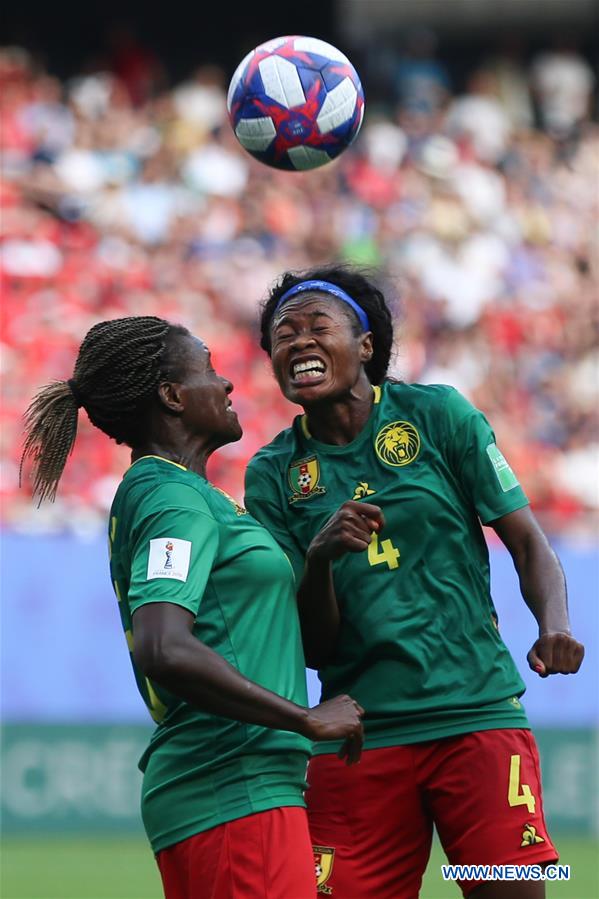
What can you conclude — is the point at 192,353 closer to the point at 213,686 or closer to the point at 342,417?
the point at 342,417

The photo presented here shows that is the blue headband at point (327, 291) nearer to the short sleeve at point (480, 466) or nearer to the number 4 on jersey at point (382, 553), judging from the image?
the short sleeve at point (480, 466)

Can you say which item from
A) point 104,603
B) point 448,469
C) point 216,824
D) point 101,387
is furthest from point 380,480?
point 104,603

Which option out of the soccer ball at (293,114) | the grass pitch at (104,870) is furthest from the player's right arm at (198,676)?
the grass pitch at (104,870)

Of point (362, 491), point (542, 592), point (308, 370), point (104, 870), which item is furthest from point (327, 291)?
point (104, 870)

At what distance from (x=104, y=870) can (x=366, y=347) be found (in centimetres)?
611

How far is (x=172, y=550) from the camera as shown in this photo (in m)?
3.52

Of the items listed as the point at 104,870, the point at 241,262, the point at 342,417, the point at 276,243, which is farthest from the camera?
the point at 276,243

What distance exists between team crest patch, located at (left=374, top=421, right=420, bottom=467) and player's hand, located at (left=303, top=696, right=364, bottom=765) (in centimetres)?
96

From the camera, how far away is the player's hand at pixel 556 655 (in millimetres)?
4023

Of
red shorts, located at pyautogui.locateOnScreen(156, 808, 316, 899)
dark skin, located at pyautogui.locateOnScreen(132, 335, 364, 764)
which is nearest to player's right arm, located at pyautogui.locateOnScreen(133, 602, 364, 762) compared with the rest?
dark skin, located at pyautogui.locateOnScreen(132, 335, 364, 764)

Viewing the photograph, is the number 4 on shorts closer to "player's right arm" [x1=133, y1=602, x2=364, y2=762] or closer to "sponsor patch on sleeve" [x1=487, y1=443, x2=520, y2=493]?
"sponsor patch on sleeve" [x1=487, y1=443, x2=520, y2=493]

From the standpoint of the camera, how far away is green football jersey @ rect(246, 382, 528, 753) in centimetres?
428

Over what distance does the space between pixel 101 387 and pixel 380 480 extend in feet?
3.06

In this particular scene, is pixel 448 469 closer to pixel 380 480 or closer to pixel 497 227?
pixel 380 480
